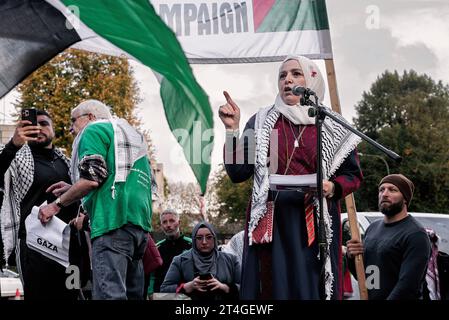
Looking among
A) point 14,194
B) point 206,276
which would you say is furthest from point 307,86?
point 14,194

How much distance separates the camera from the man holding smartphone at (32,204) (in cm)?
623

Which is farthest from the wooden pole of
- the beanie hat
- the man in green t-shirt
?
the man in green t-shirt

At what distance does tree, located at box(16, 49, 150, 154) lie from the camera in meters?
9.15

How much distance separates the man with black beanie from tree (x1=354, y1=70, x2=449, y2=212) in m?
34.3

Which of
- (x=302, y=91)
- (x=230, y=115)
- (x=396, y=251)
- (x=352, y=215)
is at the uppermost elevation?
(x=302, y=91)

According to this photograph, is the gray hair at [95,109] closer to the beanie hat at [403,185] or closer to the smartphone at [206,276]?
the smartphone at [206,276]

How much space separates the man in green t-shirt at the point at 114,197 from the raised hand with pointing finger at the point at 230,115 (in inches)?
27.5

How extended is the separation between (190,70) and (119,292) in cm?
139

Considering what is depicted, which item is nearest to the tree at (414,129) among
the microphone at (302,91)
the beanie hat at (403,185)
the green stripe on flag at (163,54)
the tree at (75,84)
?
the tree at (75,84)

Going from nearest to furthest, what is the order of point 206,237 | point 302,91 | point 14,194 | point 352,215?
point 302,91 < point 352,215 < point 14,194 < point 206,237

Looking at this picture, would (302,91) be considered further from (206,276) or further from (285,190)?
(206,276)

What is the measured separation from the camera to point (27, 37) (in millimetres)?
→ 5918

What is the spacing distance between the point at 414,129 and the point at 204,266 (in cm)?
3640
